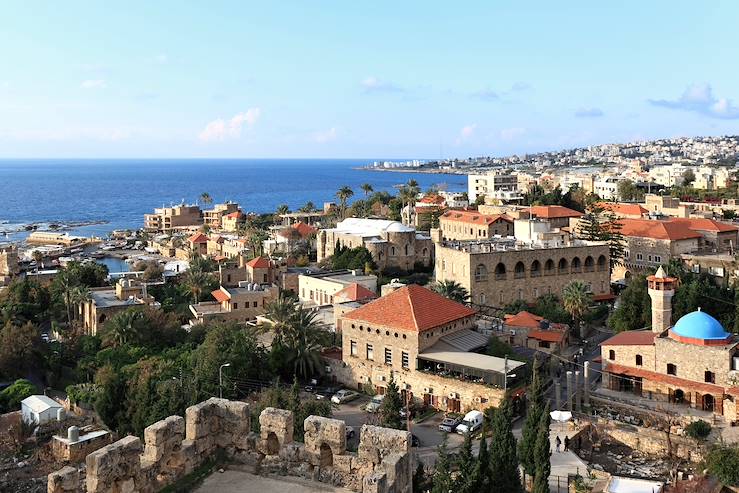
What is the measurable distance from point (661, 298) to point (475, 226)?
33.8 m

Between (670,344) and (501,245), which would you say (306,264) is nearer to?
(501,245)

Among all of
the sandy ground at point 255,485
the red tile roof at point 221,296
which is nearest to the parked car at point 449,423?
the sandy ground at point 255,485

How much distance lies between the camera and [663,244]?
5262cm

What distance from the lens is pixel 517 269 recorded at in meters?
45.2

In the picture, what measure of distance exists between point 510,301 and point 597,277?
23.0 ft

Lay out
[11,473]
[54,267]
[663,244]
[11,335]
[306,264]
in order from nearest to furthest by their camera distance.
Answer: [11,473] < [11,335] < [663,244] < [306,264] < [54,267]

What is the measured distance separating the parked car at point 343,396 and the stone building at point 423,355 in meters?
0.81

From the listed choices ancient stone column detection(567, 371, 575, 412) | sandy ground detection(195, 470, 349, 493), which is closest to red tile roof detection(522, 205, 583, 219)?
ancient stone column detection(567, 371, 575, 412)

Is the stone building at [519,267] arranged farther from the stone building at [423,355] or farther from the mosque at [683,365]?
the mosque at [683,365]

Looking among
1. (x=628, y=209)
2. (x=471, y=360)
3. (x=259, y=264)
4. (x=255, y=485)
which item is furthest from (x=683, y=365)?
(x=628, y=209)

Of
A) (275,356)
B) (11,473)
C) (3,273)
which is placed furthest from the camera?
(3,273)

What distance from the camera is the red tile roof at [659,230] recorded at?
5335 centimetres

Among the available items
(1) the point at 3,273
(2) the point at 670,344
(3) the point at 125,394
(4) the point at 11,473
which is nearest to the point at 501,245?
(2) the point at 670,344

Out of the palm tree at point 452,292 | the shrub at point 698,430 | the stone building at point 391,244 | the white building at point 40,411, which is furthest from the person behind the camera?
the stone building at point 391,244
